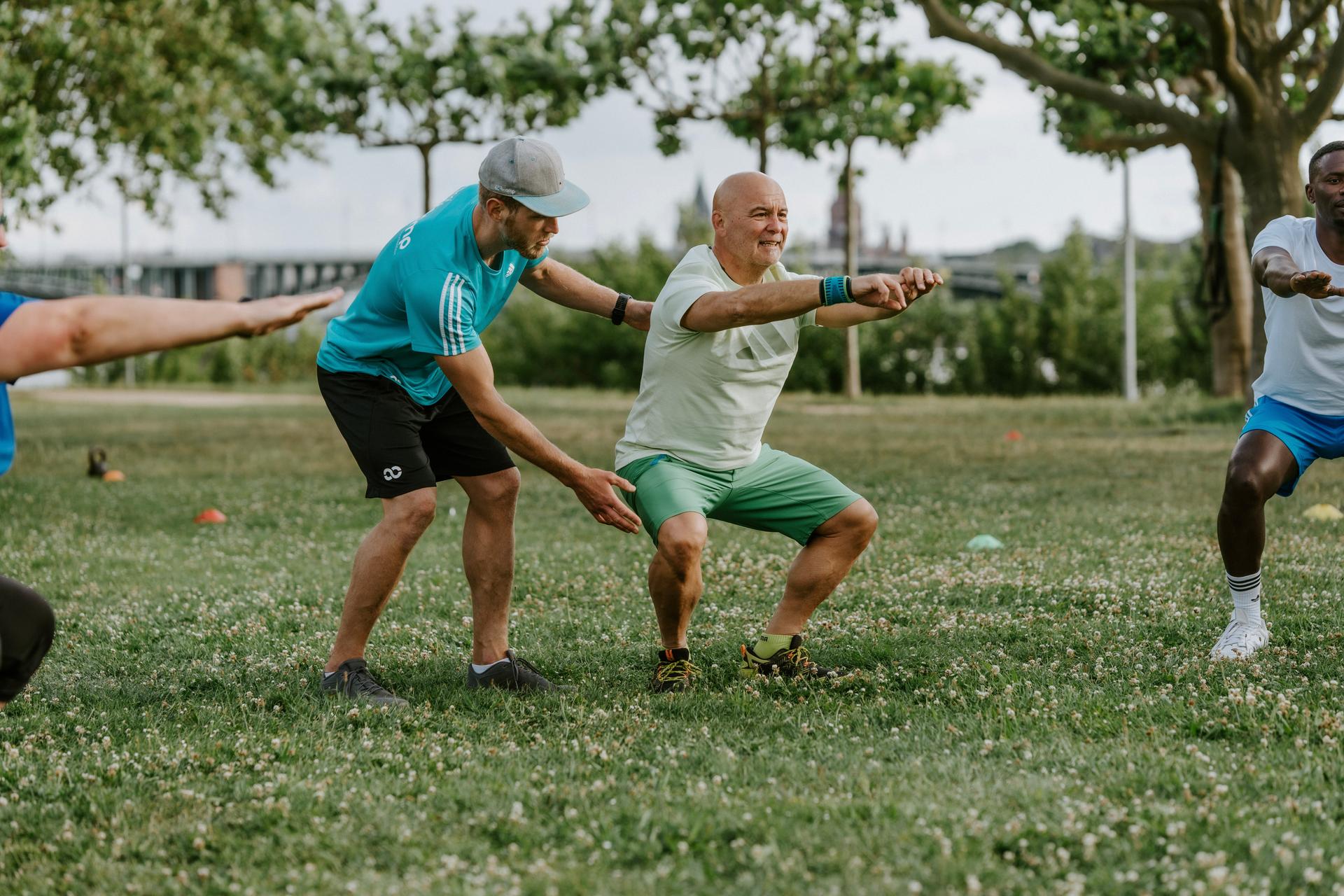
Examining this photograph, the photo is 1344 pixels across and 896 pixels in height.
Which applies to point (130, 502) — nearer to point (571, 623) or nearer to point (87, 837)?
point (571, 623)

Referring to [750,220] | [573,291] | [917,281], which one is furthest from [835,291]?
[573,291]

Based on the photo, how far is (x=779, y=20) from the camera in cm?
2209

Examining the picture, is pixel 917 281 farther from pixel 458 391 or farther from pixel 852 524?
pixel 458 391

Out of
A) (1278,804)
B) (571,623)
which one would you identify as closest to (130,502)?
(571,623)

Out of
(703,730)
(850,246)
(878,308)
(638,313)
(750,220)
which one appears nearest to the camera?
(703,730)

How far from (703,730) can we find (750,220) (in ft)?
6.39

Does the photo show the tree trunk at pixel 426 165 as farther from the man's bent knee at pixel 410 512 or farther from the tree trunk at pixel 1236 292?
the man's bent knee at pixel 410 512

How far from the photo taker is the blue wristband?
4836 mm

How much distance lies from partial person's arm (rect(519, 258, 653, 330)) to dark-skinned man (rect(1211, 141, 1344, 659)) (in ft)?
8.40

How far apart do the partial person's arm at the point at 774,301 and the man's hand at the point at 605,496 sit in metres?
0.68

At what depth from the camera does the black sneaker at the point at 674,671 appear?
537cm

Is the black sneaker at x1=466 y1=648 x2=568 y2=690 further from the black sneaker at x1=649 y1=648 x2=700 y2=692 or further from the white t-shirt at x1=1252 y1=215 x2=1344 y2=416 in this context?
the white t-shirt at x1=1252 y1=215 x2=1344 y2=416

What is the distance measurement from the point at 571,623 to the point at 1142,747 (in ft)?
10.1

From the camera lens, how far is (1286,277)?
5.29m
